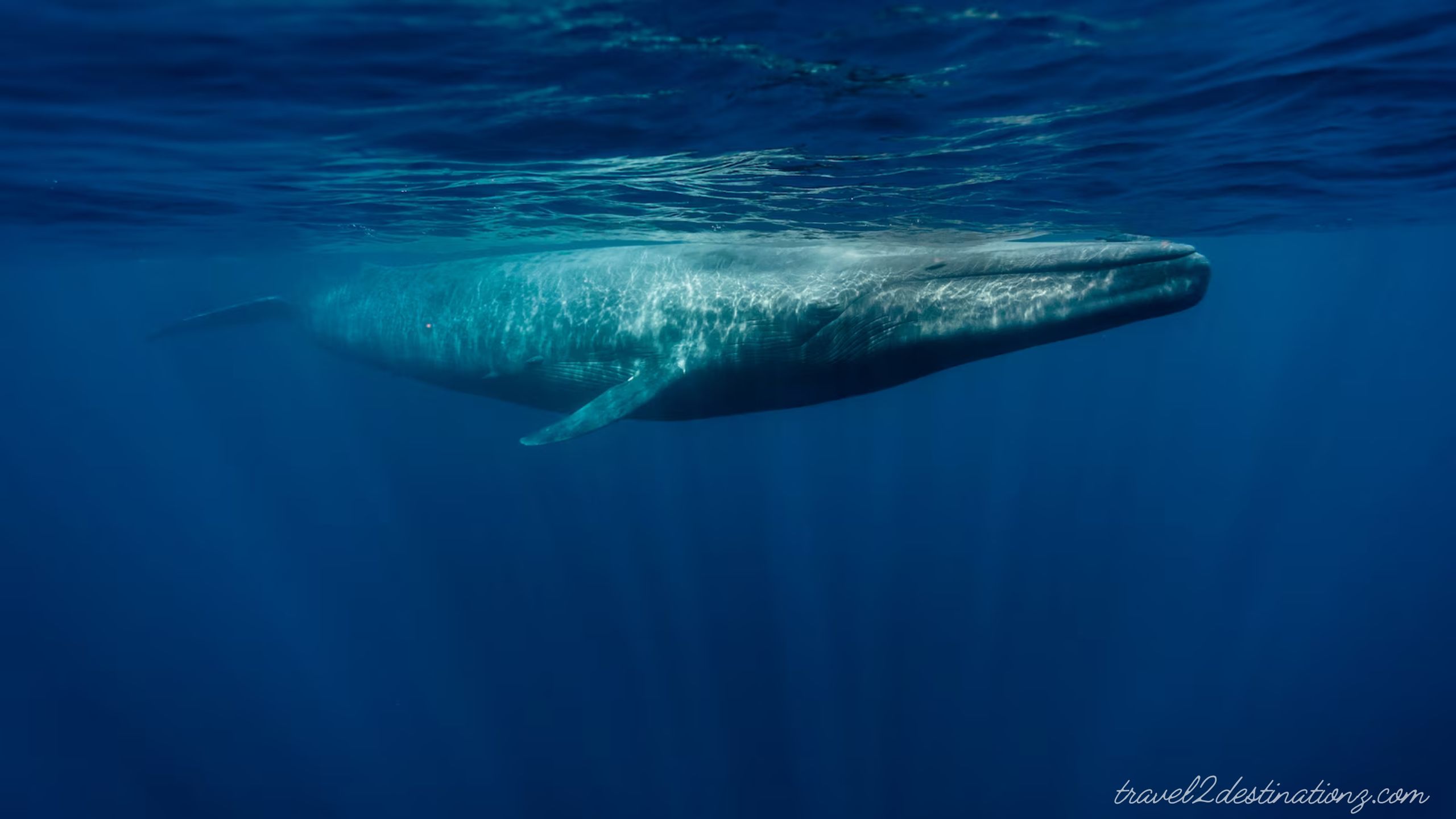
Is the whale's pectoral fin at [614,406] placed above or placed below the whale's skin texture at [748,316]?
below

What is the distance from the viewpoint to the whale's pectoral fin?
7.54 metres

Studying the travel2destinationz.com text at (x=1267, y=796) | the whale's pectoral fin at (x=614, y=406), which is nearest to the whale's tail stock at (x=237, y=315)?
the whale's pectoral fin at (x=614, y=406)

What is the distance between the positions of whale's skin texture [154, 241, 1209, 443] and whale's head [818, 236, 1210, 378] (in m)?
0.01

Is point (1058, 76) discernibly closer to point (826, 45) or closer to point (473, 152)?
point (826, 45)

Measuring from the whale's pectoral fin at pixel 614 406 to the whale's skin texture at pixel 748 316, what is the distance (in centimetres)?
2

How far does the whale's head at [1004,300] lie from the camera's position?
596 centimetres

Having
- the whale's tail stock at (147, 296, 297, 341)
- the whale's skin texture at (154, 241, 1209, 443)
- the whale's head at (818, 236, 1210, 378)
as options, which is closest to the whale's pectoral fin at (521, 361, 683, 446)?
the whale's skin texture at (154, 241, 1209, 443)

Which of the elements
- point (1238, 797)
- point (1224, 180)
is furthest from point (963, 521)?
point (1224, 180)

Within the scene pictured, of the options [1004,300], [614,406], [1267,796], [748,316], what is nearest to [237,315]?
[614,406]

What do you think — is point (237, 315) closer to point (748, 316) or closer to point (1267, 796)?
point (748, 316)

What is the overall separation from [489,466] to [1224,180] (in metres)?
29.8

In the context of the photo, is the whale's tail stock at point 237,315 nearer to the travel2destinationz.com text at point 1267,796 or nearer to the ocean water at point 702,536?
the ocean water at point 702,536

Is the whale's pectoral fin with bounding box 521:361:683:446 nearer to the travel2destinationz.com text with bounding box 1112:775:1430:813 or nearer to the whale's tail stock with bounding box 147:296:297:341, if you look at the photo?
the whale's tail stock with bounding box 147:296:297:341

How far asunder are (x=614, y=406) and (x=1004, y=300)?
14.0 feet
